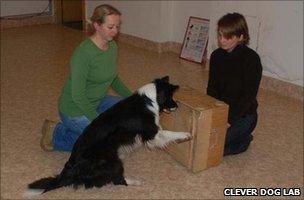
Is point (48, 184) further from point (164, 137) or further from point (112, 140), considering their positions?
point (164, 137)

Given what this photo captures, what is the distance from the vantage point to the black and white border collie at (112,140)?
2006 millimetres

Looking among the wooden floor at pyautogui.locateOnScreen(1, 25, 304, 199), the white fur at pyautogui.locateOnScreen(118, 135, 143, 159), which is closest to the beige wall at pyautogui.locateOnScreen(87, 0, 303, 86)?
the wooden floor at pyautogui.locateOnScreen(1, 25, 304, 199)

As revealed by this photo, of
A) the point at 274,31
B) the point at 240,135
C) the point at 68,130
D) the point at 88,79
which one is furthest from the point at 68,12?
the point at 240,135

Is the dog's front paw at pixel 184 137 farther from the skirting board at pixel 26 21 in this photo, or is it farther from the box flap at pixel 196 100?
the skirting board at pixel 26 21

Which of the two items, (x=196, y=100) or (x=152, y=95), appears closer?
(x=152, y=95)

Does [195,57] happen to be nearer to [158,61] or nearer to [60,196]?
[158,61]

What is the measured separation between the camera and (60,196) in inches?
82.2

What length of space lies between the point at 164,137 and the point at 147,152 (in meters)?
0.49

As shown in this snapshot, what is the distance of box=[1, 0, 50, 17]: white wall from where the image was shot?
633 cm

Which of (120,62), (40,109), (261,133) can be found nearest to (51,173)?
(40,109)

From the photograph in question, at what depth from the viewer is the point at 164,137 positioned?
2.13m

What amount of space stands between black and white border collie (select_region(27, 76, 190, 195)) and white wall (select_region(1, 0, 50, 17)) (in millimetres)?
5006

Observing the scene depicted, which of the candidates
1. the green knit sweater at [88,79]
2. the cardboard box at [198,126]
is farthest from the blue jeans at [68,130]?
the cardboard box at [198,126]

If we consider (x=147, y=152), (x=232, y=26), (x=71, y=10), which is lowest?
(x=147, y=152)
